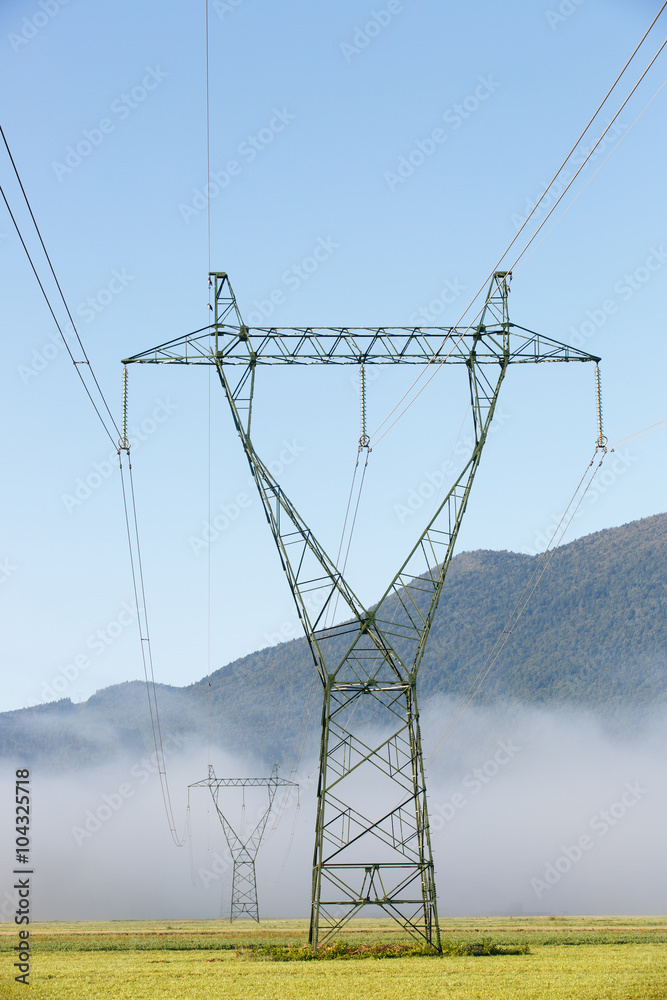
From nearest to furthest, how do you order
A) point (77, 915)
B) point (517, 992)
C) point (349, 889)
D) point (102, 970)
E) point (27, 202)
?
point (27, 202) < point (517, 992) < point (102, 970) < point (349, 889) < point (77, 915)

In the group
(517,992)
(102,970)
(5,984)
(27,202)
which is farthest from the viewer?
(102,970)

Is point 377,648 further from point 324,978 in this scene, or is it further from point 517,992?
point 517,992

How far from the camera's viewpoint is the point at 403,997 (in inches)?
1104

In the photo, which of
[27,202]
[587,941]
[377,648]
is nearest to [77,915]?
[587,941]

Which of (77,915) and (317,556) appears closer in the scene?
(317,556)

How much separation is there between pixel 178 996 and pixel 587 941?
32.1m

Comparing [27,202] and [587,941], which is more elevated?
[27,202]

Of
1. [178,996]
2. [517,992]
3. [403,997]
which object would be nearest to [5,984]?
[178,996]

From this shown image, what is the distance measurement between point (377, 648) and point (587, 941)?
23.8 metres

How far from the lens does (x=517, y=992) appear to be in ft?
94.0

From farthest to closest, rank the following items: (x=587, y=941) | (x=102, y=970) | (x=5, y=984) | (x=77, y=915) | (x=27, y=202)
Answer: (x=77, y=915) < (x=587, y=941) < (x=102, y=970) < (x=5, y=984) < (x=27, y=202)

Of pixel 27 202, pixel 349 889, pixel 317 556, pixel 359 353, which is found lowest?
pixel 349 889

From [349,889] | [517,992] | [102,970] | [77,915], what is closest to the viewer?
[517,992]

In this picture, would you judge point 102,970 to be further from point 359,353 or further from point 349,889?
point 359,353
